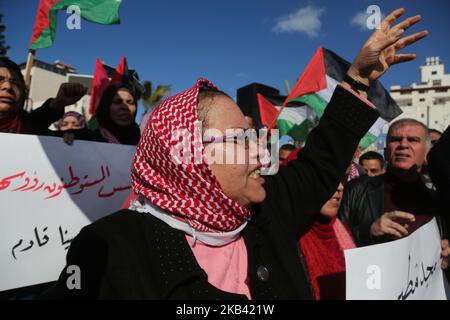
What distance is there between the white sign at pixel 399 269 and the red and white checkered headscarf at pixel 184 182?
61cm

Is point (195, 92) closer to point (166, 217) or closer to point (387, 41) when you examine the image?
point (166, 217)

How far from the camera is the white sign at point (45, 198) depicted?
214cm

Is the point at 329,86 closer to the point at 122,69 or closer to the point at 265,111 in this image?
the point at 265,111

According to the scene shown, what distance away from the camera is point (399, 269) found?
172 centimetres

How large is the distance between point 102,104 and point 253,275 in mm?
2890

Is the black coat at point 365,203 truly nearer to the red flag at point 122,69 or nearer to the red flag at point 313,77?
the red flag at point 313,77

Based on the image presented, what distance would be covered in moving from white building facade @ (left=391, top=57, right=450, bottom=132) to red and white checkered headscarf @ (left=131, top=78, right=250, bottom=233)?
65644 mm

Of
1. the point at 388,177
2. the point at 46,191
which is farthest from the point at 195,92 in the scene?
the point at 388,177

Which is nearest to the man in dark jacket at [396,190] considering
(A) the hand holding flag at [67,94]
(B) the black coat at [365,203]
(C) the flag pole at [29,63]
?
(B) the black coat at [365,203]

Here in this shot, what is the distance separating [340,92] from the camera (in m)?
1.62

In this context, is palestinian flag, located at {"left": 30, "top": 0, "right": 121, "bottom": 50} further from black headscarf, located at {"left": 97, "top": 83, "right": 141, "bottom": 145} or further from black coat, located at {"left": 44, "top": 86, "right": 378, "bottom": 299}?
black coat, located at {"left": 44, "top": 86, "right": 378, "bottom": 299}

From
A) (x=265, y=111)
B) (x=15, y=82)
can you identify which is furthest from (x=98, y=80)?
(x=15, y=82)

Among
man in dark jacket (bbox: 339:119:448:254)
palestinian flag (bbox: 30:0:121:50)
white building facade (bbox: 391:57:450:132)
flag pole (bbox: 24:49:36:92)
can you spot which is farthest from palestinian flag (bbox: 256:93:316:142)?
white building facade (bbox: 391:57:450:132)

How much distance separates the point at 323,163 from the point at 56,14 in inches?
138
